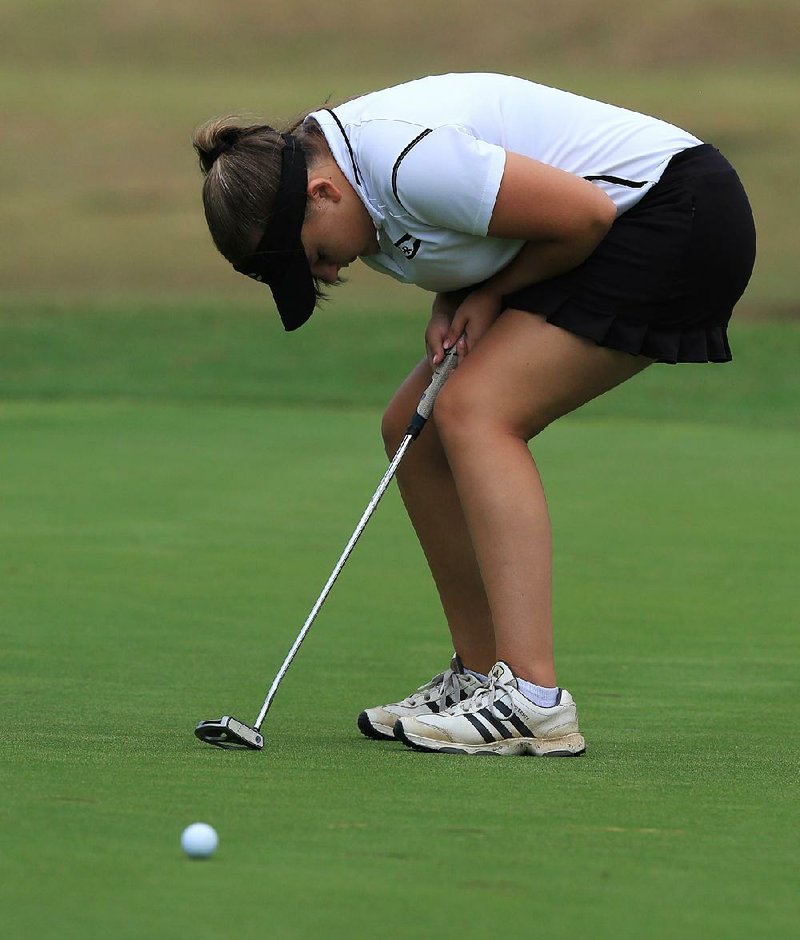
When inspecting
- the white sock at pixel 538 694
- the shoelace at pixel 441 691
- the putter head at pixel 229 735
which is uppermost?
the white sock at pixel 538 694

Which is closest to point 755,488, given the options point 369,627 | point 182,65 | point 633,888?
point 369,627

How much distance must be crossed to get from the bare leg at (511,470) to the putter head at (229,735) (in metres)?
0.40

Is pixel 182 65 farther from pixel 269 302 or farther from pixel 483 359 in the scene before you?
pixel 483 359

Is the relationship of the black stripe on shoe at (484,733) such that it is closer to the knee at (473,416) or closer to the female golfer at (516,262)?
the female golfer at (516,262)

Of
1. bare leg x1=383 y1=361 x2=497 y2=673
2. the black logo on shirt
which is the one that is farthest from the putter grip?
the black logo on shirt

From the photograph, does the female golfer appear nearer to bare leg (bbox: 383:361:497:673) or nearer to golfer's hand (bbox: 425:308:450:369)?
golfer's hand (bbox: 425:308:450:369)

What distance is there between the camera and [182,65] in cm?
3000

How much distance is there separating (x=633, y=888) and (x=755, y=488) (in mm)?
5387

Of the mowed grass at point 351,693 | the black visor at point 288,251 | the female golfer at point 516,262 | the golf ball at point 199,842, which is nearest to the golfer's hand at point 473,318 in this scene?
the female golfer at point 516,262

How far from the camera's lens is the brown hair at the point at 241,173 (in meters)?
2.81

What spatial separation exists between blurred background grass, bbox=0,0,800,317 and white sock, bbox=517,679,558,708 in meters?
14.6

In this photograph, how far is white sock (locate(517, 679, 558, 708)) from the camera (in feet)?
9.32

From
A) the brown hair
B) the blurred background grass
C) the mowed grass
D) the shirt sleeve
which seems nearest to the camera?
the mowed grass

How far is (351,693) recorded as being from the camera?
3605mm
